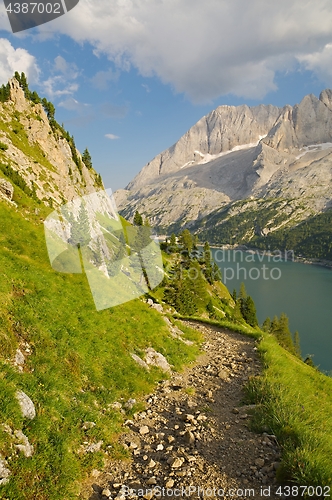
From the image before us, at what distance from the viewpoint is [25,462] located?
25.4 feet

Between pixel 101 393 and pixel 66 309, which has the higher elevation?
pixel 66 309

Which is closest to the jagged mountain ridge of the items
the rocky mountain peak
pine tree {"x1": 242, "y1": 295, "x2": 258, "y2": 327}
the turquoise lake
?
the rocky mountain peak

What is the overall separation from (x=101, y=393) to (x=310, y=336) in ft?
400

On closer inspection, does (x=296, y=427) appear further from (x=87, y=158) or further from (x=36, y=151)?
(x=87, y=158)

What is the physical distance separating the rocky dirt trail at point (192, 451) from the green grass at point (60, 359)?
895 millimetres

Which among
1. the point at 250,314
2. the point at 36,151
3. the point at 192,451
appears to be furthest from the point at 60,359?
the point at 250,314

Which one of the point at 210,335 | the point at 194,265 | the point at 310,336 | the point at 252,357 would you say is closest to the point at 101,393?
the point at 252,357

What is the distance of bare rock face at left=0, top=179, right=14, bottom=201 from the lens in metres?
27.0

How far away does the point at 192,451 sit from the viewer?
9.35 m

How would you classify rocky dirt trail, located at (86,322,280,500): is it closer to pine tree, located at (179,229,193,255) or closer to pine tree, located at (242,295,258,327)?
pine tree, located at (242,295,258,327)

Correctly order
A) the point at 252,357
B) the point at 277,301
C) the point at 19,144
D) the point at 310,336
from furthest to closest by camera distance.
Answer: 1. the point at 277,301
2. the point at 310,336
3. the point at 19,144
4. the point at 252,357

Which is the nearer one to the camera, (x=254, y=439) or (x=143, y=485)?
(x=143, y=485)

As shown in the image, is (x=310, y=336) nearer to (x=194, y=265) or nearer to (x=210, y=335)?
(x=194, y=265)

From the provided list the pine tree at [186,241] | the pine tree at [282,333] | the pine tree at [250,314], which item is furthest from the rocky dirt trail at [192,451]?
the pine tree at [186,241]
